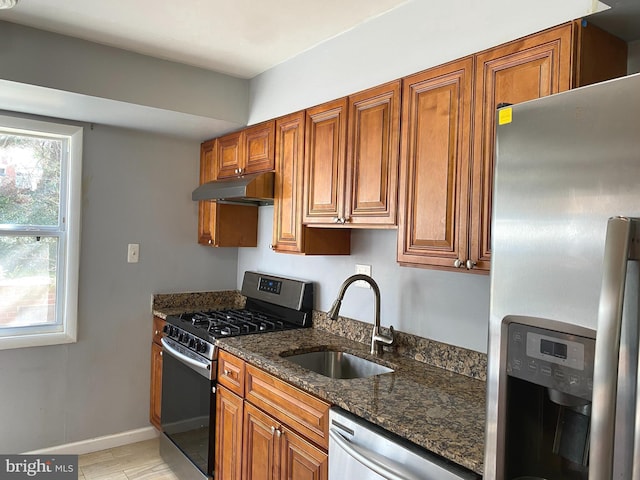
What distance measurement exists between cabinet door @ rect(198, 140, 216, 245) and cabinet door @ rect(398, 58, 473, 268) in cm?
182

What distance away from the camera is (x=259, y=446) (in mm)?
2113

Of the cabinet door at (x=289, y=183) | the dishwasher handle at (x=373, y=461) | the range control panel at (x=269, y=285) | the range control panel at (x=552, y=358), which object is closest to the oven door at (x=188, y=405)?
the range control panel at (x=269, y=285)

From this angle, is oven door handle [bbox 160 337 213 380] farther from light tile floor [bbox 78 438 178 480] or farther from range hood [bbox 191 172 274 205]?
range hood [bbox 191 172 274 205]

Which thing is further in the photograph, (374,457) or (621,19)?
(374,457)

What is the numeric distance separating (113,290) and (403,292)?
80.7 inches

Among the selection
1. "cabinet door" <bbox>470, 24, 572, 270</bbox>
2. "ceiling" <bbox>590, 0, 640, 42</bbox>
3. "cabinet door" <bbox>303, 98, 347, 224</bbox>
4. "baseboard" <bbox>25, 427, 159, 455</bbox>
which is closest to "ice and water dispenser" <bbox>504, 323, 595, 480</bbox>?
"cabinet door" <bbox>470, 24, 572, 270</bbox>

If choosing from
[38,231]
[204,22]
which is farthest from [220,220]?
[204,22]

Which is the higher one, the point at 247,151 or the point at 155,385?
the point at 247,151

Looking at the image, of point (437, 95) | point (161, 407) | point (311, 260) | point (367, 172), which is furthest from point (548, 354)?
point (161, 407)

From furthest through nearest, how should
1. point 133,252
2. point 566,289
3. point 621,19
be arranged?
1. point 133,252
2. point 621,19
3. point 566,289

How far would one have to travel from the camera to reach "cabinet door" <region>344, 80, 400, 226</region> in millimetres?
1948

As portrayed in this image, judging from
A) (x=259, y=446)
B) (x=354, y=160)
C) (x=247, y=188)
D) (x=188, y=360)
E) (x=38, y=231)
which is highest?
(x=354, y=160)

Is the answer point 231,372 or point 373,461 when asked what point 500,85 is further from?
point 231,372

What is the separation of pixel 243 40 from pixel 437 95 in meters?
1.19
